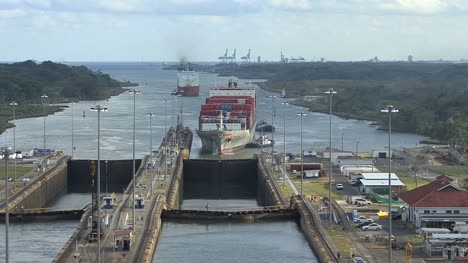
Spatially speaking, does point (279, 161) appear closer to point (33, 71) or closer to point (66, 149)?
point (66, 149)

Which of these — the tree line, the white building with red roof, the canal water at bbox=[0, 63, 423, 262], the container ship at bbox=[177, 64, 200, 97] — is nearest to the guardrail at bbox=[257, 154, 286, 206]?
the canal water at bbox=[0, 63, 423, 262]

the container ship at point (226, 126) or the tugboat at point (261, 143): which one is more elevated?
the container ship at point (226, 126)

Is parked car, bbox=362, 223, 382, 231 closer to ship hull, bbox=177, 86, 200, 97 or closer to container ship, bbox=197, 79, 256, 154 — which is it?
container ship, bbox=197, 79, 256, 154

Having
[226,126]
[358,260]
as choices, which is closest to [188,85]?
[226,126]

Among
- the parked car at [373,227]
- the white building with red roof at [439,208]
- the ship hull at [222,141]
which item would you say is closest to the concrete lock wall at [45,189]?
the ship hull at [222,141]

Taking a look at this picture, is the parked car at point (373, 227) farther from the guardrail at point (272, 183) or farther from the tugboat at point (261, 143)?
the tugboat at point (261, 143)
